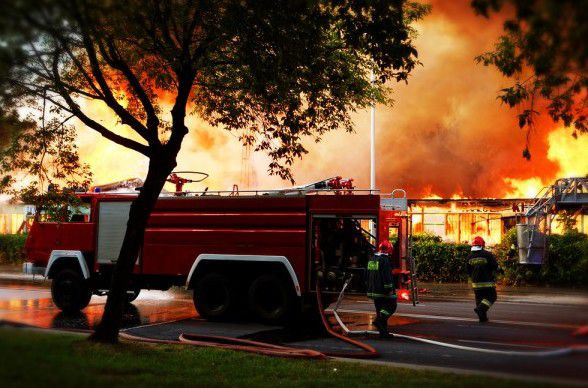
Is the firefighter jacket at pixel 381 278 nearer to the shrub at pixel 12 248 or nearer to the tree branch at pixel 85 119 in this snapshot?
the tree branch at pixel 85 119

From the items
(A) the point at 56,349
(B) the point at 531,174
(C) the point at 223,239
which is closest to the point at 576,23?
(A) the point at 56,349

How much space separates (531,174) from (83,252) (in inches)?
952

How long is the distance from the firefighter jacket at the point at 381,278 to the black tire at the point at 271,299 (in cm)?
205

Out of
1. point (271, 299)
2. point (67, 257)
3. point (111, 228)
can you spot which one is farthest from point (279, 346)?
point (67, 257)

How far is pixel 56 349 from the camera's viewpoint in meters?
5.01

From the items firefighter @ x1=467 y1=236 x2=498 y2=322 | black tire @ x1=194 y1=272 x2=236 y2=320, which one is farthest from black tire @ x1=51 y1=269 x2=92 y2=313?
firefighter @ x1=467 y1=236 x2=498 y2=322

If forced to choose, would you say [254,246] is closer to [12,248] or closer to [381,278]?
[381,278]

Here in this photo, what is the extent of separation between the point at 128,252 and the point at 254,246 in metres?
3.62

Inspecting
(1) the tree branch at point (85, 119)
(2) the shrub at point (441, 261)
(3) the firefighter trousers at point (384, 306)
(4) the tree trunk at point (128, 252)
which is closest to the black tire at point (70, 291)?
(4) the tree trunk at point (128, 252)

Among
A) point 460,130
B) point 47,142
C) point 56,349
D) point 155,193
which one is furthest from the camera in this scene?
point 460,130

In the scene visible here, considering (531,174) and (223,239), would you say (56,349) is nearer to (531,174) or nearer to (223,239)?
(223,239)

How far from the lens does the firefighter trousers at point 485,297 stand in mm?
12484

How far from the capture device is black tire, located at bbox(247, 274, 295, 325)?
1234 centimetres

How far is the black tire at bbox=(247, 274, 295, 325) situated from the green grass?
3.34m
